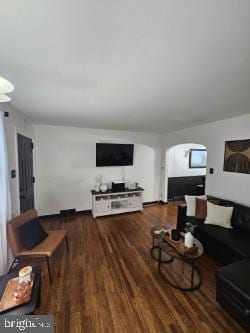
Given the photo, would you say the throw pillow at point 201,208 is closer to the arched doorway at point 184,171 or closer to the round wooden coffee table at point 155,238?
the round wooden coffee table at point 155,238

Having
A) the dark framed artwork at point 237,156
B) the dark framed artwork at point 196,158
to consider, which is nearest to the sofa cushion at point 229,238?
the dark framed artwork at point 237,156

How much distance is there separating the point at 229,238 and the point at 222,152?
1.85 meters

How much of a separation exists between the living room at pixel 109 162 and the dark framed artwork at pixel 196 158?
187 cm

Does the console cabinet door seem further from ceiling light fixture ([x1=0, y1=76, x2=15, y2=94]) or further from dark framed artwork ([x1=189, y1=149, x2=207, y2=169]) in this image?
ceiling light fixture ([x1=0, y1=76, x2=15, y2=94])

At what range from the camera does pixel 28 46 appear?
1.11 m

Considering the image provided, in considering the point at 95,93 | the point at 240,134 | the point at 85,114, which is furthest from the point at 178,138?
the point at 95,93

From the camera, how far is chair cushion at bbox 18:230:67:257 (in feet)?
6.89

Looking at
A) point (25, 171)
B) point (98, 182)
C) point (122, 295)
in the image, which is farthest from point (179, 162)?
point (25, 171)

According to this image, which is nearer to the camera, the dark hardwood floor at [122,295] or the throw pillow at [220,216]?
the dark hardwood floor at [122,295]

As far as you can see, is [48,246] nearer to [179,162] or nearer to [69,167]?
[69,167]

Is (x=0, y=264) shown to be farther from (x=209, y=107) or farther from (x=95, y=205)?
(x=209, y=107)

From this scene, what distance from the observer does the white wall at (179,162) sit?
18.4 ft

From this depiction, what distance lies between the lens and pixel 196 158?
603 centimetres

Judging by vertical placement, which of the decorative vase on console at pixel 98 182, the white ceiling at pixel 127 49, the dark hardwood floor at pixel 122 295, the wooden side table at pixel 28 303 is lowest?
the dark hardwood floor at pixel 122 295
